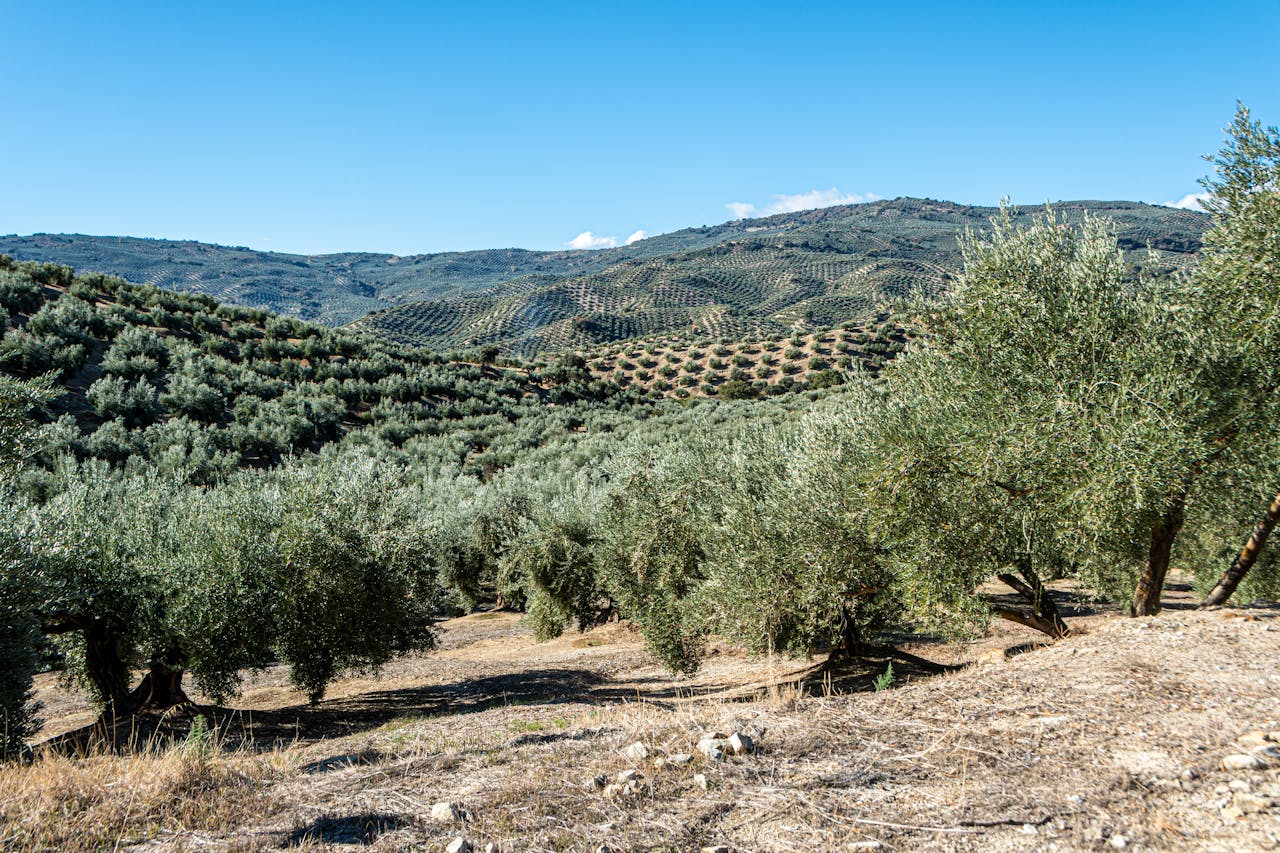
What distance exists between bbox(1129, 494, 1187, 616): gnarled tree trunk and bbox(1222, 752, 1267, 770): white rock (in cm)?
571

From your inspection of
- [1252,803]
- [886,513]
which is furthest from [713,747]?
[886,513]

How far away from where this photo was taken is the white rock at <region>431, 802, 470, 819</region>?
582 cm

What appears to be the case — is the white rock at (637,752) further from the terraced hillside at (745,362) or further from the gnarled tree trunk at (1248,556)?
the terraced hillside at (745,362)

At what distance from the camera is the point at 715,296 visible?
5517 inches

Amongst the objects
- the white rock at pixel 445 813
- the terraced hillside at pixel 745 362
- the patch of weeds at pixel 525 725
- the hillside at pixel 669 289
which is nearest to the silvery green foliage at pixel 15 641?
the patch of weeds at pixel 525 725

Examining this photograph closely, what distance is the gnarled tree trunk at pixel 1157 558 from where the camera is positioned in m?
10.4

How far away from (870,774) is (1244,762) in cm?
303

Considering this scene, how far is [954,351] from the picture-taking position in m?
11.3

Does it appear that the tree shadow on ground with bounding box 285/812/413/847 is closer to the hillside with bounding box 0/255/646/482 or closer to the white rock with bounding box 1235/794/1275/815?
the white rock with bounding box 1235/794/1275/815

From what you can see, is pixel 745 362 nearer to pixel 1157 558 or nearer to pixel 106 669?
pixel 1157 558

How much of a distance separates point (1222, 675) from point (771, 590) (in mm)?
7119

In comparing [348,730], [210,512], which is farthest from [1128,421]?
[210,512]

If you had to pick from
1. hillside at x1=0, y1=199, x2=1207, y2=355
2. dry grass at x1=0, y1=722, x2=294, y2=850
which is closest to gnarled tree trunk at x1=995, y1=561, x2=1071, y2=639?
dry grass at x1=0, y1=722, x2=294, y2=850

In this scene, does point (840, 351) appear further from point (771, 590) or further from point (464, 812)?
point (464, 812)
